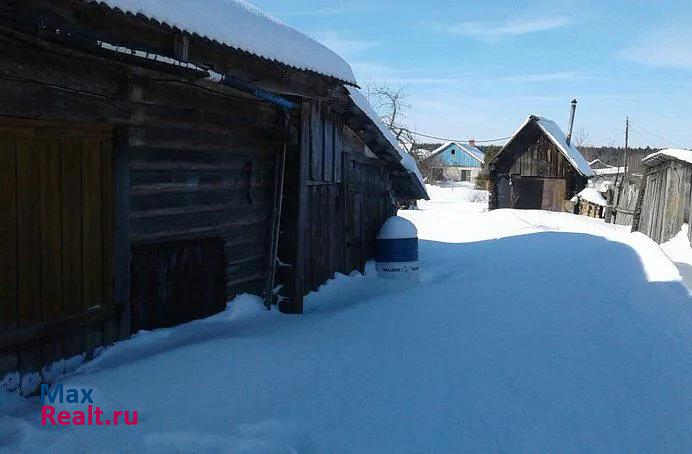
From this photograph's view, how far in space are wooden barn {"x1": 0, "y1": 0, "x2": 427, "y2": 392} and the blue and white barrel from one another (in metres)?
2.41

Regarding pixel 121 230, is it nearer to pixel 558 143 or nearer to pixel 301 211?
pixel 301 211

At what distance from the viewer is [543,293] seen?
780 cm

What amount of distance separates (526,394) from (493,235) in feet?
34.5

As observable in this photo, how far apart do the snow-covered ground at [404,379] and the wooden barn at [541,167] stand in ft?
58.3

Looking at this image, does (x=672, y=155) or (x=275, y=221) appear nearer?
(x=275, y=221)

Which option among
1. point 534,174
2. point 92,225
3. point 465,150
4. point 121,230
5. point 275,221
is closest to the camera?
point 92,225

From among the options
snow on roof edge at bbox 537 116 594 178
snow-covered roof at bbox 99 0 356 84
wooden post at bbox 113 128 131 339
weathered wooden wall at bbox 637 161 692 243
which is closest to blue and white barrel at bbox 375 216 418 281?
snow-covered roof at bbox 99 0 356 84

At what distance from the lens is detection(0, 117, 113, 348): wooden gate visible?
348cm

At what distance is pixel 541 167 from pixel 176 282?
22666 mm

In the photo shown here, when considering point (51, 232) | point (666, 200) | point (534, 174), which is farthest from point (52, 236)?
point (534, 174)

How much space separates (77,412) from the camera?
11.0ft

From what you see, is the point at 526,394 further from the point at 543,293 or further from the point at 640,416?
the point at 543,293

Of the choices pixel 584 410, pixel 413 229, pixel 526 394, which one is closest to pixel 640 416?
pixel 584 410

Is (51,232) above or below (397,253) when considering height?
above
